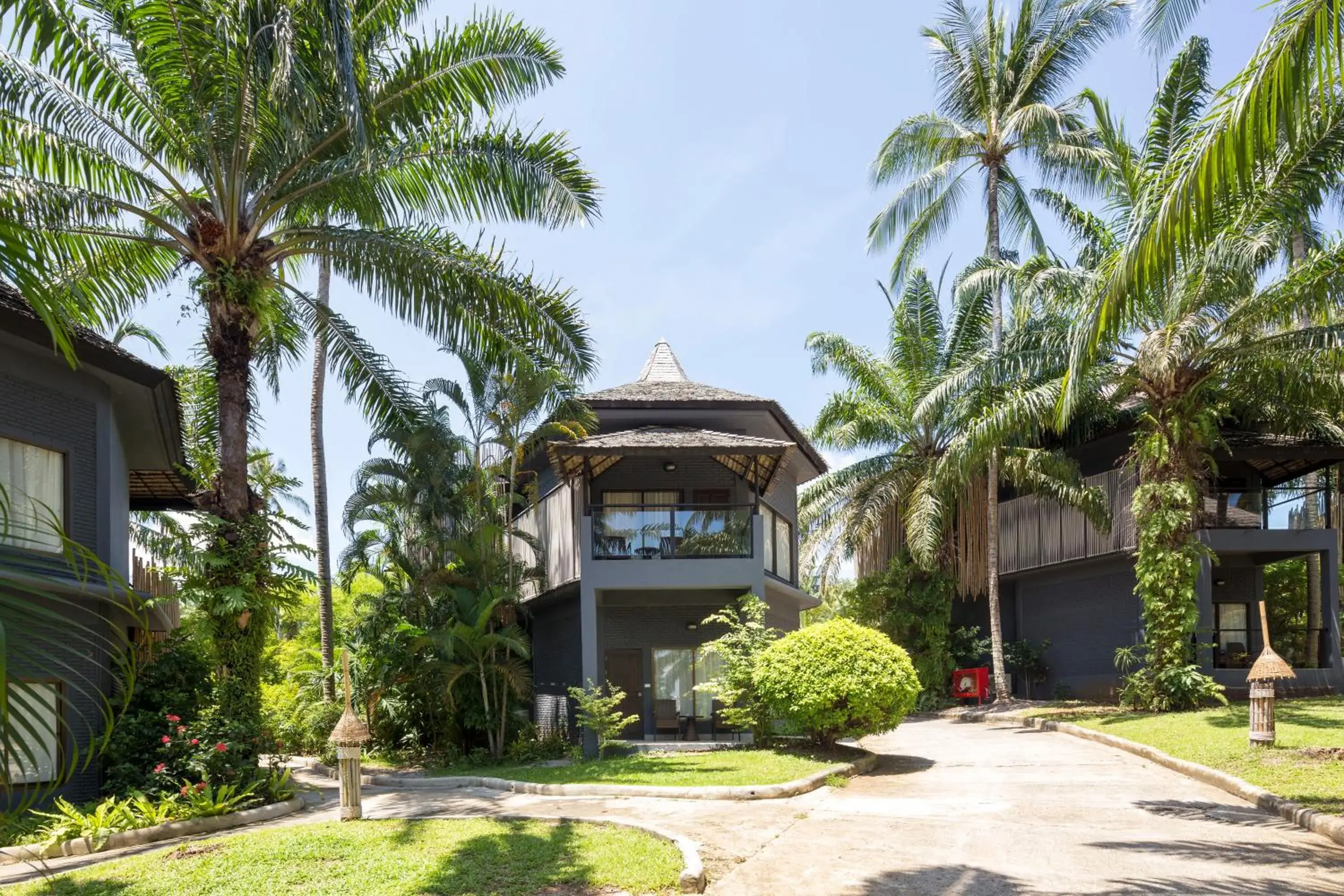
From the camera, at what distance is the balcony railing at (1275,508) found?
82.3 ft

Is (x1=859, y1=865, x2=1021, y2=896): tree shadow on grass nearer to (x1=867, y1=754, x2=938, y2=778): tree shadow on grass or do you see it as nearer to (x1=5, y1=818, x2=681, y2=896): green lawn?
(x1=5, y1=818, x2=681, y2=896): green lawn

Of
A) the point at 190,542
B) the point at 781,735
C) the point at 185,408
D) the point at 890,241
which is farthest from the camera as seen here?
the point at 890,241

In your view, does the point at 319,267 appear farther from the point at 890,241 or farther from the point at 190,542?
the point at 890,241

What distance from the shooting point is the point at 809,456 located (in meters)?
27.0

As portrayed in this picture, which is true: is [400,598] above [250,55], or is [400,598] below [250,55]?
below

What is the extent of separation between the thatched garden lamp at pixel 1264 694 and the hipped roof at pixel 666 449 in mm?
8652

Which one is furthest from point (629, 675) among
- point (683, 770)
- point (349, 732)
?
point (349, 732)

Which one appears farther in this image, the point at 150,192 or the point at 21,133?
the point at 150,192

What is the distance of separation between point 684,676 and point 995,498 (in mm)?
9469

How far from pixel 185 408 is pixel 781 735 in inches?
670

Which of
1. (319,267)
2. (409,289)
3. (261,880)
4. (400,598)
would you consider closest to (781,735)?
(400,598)

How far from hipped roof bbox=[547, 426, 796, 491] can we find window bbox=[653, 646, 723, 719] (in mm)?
3939

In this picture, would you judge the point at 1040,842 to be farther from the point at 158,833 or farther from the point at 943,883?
the point at 158,833

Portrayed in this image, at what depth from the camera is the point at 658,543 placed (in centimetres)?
2155
